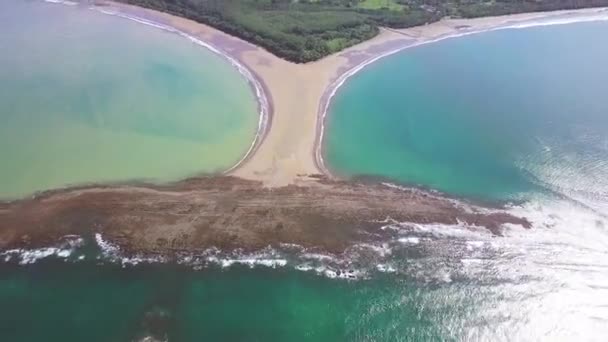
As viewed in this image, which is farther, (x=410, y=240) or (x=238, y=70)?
(x=238, y=70)

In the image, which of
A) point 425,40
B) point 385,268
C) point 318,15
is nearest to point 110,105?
point 385,268

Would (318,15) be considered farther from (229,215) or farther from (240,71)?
(229,215)

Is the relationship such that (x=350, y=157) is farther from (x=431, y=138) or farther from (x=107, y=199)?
(x=107, y=199)

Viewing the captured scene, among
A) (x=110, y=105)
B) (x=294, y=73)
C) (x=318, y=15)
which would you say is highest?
(x=318, y=15)

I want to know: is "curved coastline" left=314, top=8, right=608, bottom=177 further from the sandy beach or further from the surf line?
the surf line

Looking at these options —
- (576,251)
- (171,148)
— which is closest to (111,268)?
(171,148)

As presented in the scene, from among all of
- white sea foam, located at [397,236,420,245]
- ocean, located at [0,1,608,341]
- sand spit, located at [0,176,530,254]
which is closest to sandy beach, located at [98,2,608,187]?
sand spit, located at [0,176,530,254]
